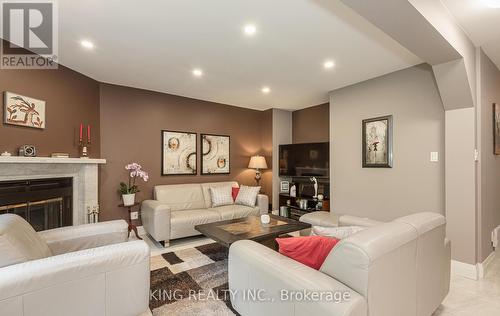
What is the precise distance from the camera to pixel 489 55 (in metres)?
2.66

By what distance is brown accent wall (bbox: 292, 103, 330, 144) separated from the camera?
15.5 ft

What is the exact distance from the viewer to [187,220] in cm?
341

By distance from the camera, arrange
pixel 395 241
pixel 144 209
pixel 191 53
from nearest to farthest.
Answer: pixel 395 241, pixel 191 53, pixel 144 209

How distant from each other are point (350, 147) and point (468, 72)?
5.36 feet

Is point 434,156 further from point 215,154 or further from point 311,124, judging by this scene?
point 215,154

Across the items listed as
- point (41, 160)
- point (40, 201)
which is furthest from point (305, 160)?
point (40, 201)

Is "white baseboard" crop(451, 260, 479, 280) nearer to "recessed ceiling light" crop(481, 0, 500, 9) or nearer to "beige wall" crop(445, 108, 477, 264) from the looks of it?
"beige wall" crop(445, 108, 477, 264)

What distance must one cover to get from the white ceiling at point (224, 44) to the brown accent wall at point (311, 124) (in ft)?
3.35

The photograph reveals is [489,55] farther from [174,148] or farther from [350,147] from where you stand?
[174,148]

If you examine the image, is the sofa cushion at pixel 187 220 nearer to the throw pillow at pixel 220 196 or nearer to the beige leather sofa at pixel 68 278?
the throw pillow at pixel 220 196

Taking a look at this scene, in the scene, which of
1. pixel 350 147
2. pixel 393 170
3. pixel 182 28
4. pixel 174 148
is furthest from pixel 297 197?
pixel 182 28

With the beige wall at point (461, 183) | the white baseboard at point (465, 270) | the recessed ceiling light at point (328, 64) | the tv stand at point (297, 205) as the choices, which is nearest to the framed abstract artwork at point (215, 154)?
the tv stand at point (297, 205)

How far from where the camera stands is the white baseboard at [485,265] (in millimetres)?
2445

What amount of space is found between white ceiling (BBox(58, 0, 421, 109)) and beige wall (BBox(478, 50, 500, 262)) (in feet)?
2.69
